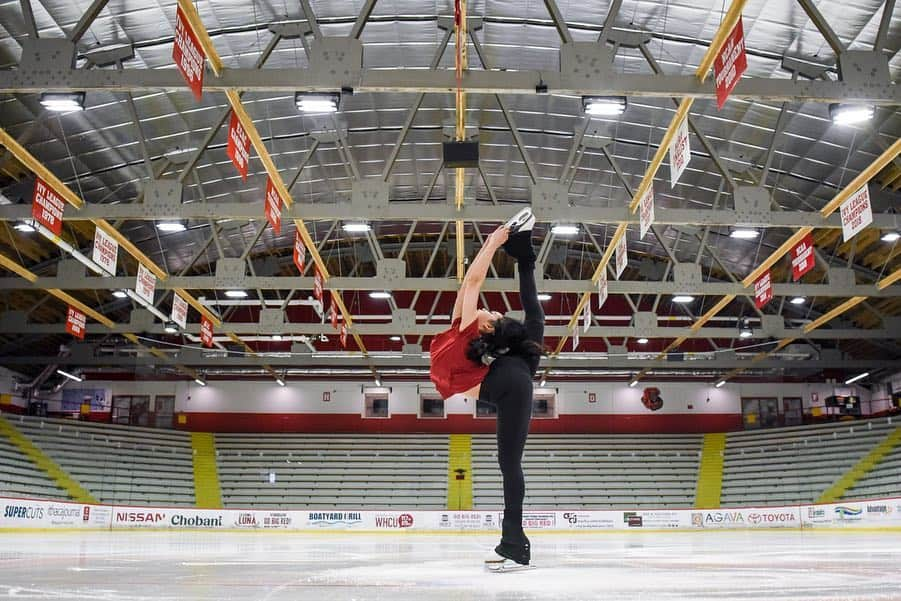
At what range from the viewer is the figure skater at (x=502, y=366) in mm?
3334

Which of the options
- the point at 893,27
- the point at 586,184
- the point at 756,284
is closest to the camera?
the point at 893,27

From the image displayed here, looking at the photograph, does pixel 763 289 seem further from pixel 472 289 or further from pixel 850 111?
pixel 472 289

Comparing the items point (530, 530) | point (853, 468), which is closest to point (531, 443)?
point (530, 530)

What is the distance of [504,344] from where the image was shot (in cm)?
346

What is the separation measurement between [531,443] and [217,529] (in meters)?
14.3

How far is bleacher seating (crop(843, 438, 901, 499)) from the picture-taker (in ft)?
78.7

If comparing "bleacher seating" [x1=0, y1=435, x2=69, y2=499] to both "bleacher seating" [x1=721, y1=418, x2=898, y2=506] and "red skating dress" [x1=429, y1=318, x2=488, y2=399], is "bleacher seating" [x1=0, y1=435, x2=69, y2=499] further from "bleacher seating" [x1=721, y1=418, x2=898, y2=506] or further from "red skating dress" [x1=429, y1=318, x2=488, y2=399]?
"bleacher seating" [x1=721, y1=418, x2=898, y2=506]

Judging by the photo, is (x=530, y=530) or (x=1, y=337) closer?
(x=530, y=530)

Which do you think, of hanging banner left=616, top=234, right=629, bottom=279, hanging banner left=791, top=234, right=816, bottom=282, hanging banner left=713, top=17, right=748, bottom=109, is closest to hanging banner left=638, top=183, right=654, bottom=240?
hanging banner left=616, top=234, right=629, bottom=279

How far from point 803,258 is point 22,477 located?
24039 mm

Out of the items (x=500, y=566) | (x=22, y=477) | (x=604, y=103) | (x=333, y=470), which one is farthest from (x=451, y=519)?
(x=500, y=566)

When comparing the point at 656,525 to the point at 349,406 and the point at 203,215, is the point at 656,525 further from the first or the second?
the point at 203,215

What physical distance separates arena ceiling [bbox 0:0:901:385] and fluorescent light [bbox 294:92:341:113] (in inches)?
7.9

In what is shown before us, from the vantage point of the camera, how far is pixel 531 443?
1272 inches
